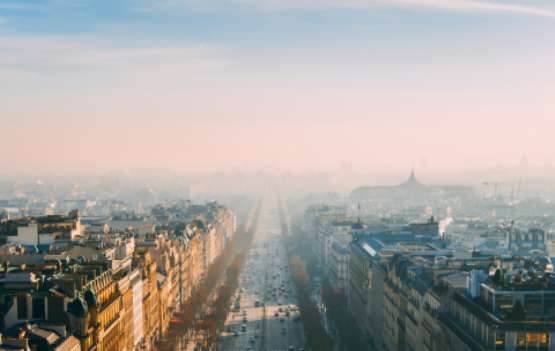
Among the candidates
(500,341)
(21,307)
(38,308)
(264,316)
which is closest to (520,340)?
(500,341)

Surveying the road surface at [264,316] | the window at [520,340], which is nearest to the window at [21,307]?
the window at [520,340]

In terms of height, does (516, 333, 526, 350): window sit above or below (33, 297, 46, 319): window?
below

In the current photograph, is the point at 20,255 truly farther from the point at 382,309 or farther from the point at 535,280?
the point at 535,280

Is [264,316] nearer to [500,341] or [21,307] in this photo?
[21,307]

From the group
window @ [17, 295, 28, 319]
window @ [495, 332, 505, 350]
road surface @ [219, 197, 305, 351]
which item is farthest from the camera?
road surface @ [219, 197, 305, 351]

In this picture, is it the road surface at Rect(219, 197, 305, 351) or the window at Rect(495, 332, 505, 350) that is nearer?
the window at Rect(495, 332, 505, 350)

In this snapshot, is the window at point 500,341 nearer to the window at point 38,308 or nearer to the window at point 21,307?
the window at point 38,308

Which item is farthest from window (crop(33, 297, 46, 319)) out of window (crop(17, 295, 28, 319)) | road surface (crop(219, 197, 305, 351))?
road surface (crop(219, 197, 305, 351))

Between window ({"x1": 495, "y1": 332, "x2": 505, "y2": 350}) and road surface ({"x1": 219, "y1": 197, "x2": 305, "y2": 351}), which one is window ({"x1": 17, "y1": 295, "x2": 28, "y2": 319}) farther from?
road surface ({"x1": 219, "y1": 197, "x2": 305, "y2": 351})

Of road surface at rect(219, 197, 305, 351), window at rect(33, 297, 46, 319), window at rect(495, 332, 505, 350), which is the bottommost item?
road surface at rect(219, 197, 305, 351)

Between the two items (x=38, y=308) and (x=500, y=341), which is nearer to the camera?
(x=500, y=341)

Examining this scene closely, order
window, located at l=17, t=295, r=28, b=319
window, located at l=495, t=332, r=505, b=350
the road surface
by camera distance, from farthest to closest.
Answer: the road surface → window, located at l=17, t=295, r=28, b=319 → window, located at l=495, t=332, r=505, b=350
